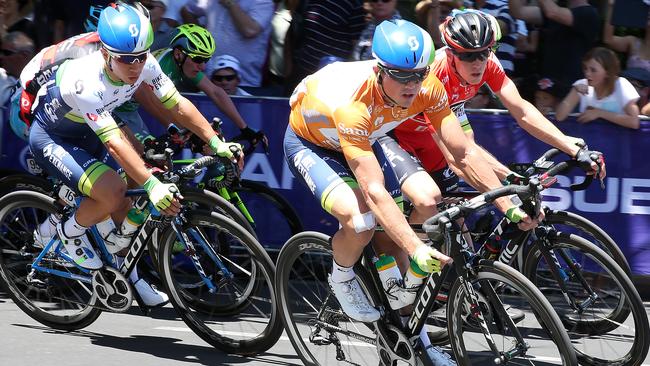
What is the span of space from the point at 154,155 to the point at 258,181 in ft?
6.76

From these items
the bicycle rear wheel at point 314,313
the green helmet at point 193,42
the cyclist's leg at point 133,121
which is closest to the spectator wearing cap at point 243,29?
the green helmet at point 193,42

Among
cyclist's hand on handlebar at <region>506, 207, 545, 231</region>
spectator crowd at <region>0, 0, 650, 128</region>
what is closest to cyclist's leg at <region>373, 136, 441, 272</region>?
cyclist's hand on handlebar at <region>506, 207, 545, 231</region>

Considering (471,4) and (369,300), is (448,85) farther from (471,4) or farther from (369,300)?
(471,4)

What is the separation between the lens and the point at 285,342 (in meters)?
7.32

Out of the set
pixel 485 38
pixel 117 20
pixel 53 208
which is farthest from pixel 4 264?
pixel 485 38

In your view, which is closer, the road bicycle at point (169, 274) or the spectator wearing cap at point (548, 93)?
the road bicycle at point (169, 274)

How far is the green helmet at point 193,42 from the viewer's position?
8.41m

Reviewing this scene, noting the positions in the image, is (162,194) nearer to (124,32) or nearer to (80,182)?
(80,182)

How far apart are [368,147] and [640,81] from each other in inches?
153

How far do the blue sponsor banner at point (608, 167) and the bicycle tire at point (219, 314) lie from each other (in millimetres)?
1777

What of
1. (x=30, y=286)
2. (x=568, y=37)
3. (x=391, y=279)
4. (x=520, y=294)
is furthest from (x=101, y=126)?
(x=568, y=37)

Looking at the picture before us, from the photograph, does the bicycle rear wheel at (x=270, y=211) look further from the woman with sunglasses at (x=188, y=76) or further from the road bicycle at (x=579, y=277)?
the road bicycle at (x=579, y=277)

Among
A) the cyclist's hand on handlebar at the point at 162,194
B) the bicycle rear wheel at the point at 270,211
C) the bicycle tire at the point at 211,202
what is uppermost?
the cyclist's hand on handlebar at the point at 162,194

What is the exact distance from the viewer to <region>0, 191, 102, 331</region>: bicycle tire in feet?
24.3
